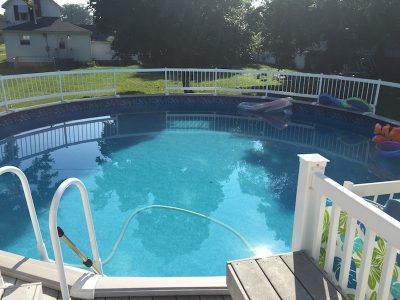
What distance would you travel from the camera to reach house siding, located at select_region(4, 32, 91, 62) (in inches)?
1012

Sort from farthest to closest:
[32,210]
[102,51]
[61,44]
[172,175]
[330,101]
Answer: [102,51]
[61,44]
[330,101]
[172,175]
[32,210]

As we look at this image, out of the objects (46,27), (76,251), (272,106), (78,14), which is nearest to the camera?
(76,251)

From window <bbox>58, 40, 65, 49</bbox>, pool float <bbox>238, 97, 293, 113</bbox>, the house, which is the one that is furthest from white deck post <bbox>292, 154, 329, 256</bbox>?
window <bbox>58, 40, 65, 49</bbox>

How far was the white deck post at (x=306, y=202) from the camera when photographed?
2.02 m

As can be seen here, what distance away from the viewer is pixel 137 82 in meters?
16.0

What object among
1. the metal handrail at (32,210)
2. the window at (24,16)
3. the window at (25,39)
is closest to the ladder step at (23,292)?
the metal handrail at (32,210)

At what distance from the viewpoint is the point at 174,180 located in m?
6.06

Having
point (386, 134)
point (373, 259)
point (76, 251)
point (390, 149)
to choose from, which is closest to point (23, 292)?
point (76, 251)

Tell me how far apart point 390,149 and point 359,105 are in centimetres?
277

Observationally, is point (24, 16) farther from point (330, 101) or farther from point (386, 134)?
point (386, 134)

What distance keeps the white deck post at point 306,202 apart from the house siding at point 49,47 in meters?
28.2

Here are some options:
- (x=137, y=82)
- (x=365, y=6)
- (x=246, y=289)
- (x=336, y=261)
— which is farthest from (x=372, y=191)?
(x=137, y=82)

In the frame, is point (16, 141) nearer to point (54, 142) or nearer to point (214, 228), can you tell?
point (54, 142)

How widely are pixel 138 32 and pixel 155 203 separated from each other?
29.1ft
